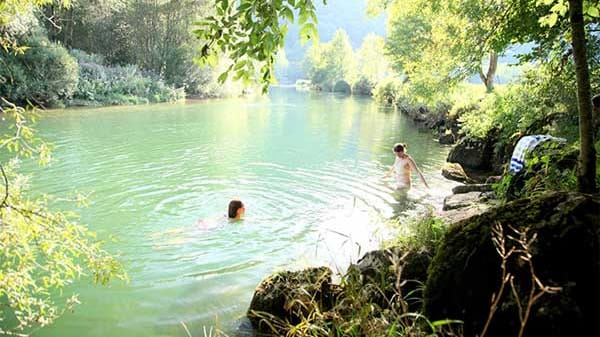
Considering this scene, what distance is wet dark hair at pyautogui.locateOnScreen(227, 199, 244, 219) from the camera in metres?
8.92

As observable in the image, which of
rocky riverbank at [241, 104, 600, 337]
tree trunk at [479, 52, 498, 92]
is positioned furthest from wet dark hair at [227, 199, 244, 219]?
tree trunk at [479, 52, 498, 92]

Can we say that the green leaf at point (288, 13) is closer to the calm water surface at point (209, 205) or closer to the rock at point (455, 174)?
the calm water surface at point (209, 205)

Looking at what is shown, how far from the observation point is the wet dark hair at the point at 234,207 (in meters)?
8.92

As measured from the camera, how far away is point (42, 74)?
2858cm

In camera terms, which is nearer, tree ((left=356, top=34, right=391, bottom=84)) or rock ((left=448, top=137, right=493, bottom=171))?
rock ((left=448, top=137, right=493, bottom=171))

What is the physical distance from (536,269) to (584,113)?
130cm

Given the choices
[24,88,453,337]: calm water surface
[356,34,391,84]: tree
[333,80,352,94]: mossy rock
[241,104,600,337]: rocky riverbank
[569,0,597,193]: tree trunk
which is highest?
[356,34,391,84]: tree

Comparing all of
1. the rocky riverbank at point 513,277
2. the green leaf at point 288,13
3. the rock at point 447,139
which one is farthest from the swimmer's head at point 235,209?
the rock at point 447,139

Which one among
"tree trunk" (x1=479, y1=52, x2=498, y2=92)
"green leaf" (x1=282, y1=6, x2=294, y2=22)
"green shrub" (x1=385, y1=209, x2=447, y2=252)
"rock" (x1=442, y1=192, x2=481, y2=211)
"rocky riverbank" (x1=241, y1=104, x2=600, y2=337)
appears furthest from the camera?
"tree trunk" (x1=479, y1=52, x2=498, y2=92)

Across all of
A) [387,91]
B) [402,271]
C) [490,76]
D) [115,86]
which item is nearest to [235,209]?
[402,271]

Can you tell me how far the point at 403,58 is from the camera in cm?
3244

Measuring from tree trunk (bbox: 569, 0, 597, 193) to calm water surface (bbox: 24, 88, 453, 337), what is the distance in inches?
78.0

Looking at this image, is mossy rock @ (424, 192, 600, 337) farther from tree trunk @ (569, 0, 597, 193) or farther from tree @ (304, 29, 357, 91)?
tree @ (304, 29, 357, 91)

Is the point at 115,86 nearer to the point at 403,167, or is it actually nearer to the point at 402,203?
the point at 403,167
